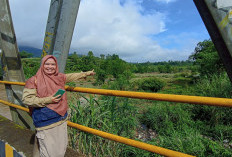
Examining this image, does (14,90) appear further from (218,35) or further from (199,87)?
(199,87)

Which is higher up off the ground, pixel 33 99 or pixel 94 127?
pixel 33 99

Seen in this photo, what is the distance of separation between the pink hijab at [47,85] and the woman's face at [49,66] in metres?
0.02

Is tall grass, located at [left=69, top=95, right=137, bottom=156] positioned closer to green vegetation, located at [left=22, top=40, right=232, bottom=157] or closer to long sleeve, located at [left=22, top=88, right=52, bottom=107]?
green vegetation, located at [left=22, top=40, right=232, bottom=157]

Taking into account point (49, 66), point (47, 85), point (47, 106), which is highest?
point (49, 66)

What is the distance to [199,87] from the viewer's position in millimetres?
6121

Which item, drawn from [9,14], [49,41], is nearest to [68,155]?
[49,41]

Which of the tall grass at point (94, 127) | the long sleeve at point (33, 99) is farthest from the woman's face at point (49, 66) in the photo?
the tall grass at point (94, 127)

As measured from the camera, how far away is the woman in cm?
137

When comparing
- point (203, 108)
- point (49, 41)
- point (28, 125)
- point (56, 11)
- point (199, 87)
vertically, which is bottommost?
point (28, 125)

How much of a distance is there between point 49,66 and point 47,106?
37cm

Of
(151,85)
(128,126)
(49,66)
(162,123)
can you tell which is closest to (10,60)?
(49,66)

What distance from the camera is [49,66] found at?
4.81 ft

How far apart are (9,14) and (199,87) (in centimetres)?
626

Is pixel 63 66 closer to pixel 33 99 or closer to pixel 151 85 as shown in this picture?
pixel 33 99
